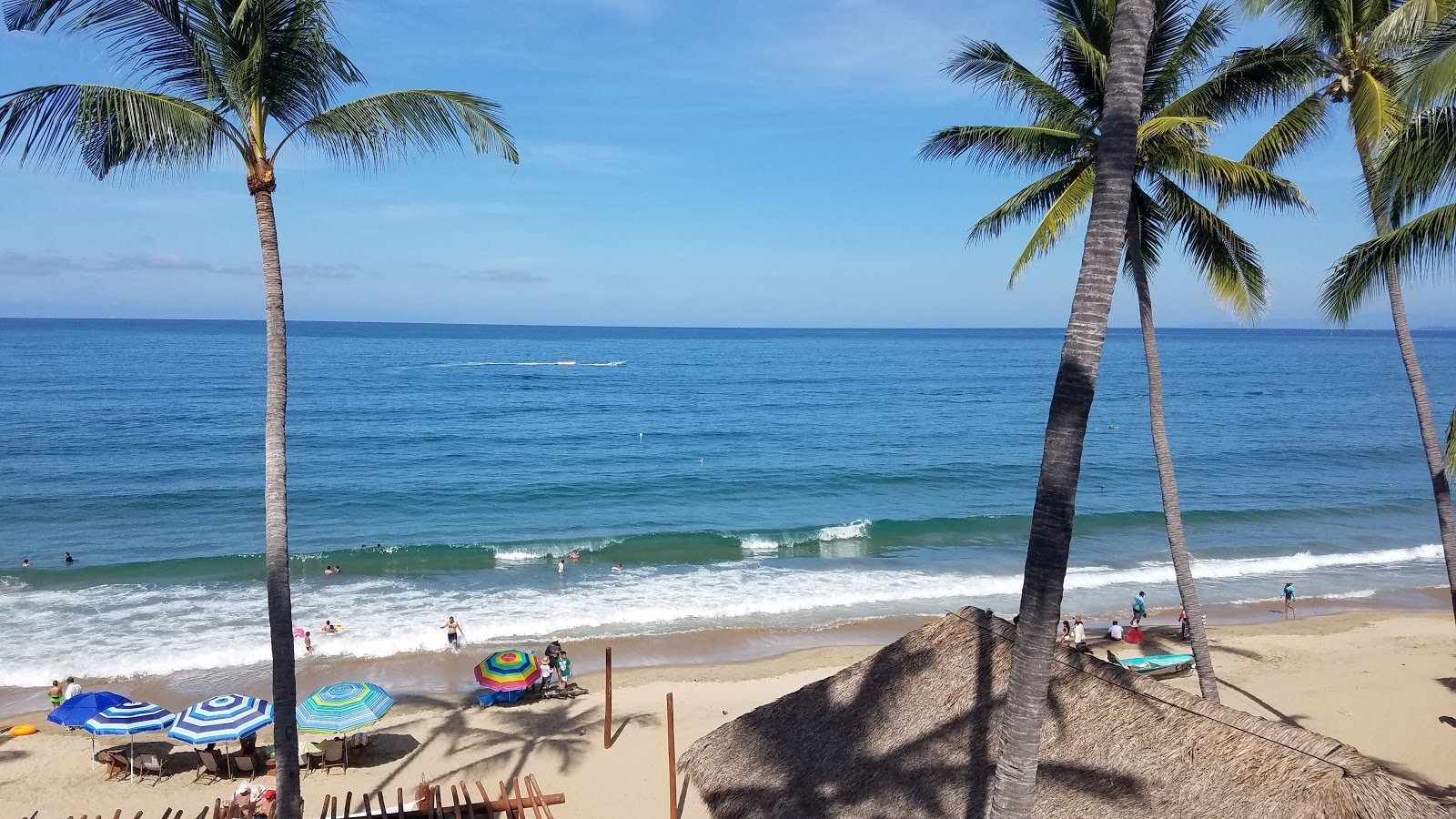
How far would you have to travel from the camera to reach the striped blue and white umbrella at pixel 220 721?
547 inches

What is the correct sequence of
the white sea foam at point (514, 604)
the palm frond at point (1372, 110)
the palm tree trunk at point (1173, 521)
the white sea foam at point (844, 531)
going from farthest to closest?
1. the white sea foam at point (844, 531)
2. the white sea foam at point (514, 604)
3. the palm tree trunk at point (1173, 521)
4. the palm frond at point (1372, 110)

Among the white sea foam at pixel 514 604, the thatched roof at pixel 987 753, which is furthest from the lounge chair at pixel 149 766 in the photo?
the thatched roof at pixel 987 753

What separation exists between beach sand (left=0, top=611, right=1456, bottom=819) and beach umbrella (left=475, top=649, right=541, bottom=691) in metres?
0.50

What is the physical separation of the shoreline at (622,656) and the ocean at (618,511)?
1.63ft

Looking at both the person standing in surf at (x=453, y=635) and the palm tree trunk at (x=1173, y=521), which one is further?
the person standing in surf at (x=453, y=635)

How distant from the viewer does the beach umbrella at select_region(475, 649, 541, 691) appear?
17172mm

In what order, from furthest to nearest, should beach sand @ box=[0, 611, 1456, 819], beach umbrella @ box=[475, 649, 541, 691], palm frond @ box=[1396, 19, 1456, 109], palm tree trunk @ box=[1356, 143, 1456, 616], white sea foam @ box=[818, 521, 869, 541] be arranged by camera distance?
white sea foam @ box=[818, 521, 869, 541] → beach umbrella @ box=[475, 649, 541, 691] → beach sand @ box=[0, 611, 1456, 819] → palm tree trunk @ box=[1356, 143, 1456, 616] → palm frond @ box=[1396, 19, 1456, 109]

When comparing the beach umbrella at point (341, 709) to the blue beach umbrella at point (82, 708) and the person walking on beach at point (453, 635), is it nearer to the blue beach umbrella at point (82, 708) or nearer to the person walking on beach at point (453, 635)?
the blue beach umbrella at point (82, 708)

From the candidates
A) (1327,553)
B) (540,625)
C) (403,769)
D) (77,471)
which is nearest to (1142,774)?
(403,769)

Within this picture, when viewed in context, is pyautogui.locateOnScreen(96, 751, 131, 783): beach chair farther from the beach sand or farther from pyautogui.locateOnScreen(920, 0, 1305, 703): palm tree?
pyautogui.locateOnScreen(920, 0, 1305, 703): palm tree

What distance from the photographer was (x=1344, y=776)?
6.59 m

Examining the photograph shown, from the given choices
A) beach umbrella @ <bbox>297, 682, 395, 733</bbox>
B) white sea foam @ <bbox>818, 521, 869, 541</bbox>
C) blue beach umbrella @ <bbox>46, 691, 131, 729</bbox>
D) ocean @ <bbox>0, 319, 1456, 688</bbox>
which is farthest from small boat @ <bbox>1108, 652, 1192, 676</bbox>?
blue beach umbrella @ <bbox>46, 691, 131, 729</bbox>

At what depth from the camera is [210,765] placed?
1454 centimetres

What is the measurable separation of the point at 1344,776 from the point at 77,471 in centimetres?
4429
